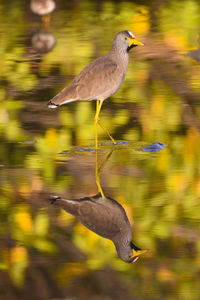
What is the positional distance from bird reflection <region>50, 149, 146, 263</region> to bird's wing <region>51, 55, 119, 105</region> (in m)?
1.33

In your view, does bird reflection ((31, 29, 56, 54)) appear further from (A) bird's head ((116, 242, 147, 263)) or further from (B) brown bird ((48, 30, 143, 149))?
(A) bird's head ((116, 242, 147, 263))

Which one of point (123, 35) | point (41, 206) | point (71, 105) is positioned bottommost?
point (71, 105)

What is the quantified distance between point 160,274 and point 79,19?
1063 centimetres

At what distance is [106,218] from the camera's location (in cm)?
536

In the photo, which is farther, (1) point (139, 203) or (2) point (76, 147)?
(2) point (76, 147)

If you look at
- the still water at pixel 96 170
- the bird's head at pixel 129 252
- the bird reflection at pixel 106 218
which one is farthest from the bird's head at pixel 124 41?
the bird's head at pixel 129 252

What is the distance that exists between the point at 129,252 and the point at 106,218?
0.50 metres

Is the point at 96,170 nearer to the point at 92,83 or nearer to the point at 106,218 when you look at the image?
the point at 92,83

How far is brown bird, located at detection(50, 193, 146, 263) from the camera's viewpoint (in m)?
4.96

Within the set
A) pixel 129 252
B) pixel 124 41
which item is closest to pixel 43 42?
pixel 124 41

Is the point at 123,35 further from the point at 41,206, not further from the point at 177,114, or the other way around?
the point at 41,206

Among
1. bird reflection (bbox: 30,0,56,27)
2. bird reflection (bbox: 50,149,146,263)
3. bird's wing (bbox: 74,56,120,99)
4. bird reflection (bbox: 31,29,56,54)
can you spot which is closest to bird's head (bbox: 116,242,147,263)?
bird reflection (bbox: 50,149,146,263)

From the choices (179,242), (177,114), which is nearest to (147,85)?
(177,114)

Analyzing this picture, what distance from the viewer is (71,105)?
8844mm
